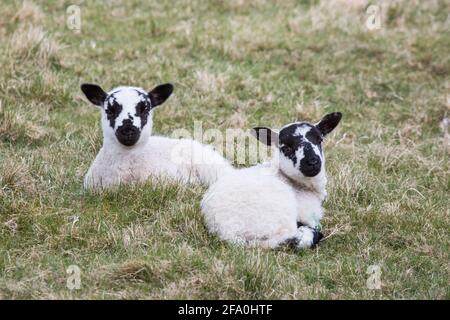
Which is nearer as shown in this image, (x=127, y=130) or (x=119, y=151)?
(x=127, y=130)

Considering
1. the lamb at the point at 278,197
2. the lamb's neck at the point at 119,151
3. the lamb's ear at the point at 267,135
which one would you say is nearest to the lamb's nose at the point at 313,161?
the lamb at the point at 278,197

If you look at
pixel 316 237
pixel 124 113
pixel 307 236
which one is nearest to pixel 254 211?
pixel 307 236

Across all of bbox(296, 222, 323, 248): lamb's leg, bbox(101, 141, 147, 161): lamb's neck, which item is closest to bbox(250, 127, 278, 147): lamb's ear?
bbox(296, 222, 323, 248): lamb's leg

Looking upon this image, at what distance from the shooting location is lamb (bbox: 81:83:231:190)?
704 cm

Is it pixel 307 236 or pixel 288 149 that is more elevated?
pixel 288 149

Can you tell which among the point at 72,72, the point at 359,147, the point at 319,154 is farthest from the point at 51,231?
the point at 72,72

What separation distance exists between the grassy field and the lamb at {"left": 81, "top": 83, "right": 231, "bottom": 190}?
317 mm

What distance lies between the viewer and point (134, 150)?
726 cm

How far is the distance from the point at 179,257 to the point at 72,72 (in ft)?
18.6

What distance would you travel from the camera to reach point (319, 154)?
6.42 m

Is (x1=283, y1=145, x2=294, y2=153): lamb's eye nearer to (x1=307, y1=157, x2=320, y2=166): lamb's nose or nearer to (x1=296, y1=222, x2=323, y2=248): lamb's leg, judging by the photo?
(x1=307, y1=157, x2=320, y2=166): lamb's nose

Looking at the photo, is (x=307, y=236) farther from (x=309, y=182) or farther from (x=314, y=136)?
(x=314, y=136)

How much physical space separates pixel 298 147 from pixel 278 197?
1.83ft
